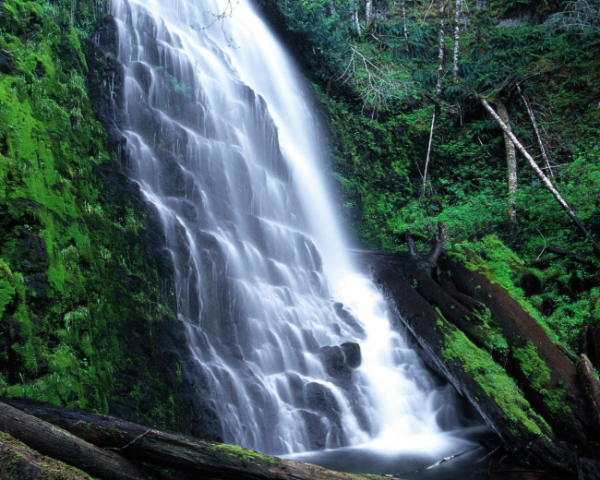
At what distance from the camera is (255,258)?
8719 mm

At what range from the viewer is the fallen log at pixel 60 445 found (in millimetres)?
2973

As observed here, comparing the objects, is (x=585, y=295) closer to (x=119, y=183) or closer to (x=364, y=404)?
(x=364, y=404)

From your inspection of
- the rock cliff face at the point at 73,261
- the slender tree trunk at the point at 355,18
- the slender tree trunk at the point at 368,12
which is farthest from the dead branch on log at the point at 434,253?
the slender tree trunk at the point at 368,12

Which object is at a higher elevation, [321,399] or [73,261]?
[73,261]

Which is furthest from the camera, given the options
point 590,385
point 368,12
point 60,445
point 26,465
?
point 368,12

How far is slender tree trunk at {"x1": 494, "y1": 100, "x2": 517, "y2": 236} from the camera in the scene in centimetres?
1153

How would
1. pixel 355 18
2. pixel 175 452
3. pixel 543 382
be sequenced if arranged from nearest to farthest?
pixel 175 452
pixel 543 382
pixel 355 18

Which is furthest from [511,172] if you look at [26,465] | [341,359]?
[26,465]

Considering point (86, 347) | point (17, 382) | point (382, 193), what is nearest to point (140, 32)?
point (382, 193)

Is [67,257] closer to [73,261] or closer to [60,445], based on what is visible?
[73,261]

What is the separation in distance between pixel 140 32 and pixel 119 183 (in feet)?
18.2

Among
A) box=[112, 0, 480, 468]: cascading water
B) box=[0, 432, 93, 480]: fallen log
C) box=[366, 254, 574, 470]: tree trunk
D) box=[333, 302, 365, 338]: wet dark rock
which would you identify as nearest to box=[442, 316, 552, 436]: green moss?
box=[366, 254, 574, 470]: tree trunk

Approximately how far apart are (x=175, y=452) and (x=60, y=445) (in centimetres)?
76

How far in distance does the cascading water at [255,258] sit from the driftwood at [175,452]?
2341 mm
